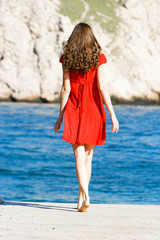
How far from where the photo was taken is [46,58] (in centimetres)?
4628

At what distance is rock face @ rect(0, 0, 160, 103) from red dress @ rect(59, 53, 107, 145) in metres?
38.8

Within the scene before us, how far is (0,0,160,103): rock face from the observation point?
147 feet

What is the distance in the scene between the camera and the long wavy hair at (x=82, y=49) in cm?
536

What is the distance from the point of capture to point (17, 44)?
153ft

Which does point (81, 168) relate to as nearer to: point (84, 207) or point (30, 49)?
point (84, 207)

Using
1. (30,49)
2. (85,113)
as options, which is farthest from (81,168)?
(30,49)

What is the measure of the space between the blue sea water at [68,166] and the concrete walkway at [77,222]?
17.4ft

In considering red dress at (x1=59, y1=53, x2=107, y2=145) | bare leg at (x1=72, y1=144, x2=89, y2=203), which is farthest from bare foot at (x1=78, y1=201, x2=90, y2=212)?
red dress at (x1=59, y1=53, x2=107, y2=145)

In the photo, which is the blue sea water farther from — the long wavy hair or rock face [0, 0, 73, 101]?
rock face [0, 0, 73, 101]

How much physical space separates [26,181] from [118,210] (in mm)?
7834

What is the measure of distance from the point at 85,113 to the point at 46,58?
135ft

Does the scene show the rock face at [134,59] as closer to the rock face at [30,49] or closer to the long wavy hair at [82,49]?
the rock face at [30,49]

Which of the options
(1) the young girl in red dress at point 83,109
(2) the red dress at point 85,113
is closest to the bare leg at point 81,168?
(1) the young girl in red dress at point 83,109

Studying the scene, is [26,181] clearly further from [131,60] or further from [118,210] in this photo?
[131,60]
